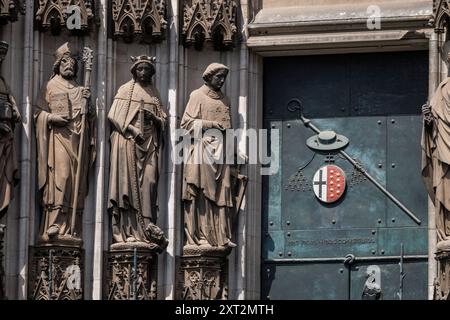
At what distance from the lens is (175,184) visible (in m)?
57.6

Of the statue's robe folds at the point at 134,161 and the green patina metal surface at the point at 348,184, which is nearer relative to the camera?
the statue's robe folds at the point at 134,161

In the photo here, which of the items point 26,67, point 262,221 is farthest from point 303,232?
point 26,67

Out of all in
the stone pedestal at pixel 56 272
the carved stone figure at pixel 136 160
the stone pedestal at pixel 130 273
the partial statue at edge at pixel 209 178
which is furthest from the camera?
the partial statue at edge at pixel 209 178

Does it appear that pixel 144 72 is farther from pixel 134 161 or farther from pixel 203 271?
pixel 203 271

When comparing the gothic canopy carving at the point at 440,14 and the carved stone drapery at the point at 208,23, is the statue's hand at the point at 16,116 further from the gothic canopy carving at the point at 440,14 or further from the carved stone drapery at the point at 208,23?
the gothic canopy carving at the point at 440,14

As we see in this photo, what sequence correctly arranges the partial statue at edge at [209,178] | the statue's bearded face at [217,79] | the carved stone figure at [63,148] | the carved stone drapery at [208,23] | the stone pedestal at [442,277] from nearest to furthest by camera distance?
the stone pedestal at [442,277], the carved stone figure at [63,148], the partial statue at edge at [209,178], the statue's bearded face at [217,79], the carved stone drapery at [208,23]

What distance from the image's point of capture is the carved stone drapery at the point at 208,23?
190 ft

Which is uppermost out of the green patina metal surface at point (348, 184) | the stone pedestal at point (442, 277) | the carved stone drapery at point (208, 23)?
the carved stone drapery at point (208, 23)

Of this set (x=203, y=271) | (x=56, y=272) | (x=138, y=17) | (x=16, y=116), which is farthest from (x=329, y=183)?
(x=16, y=116)

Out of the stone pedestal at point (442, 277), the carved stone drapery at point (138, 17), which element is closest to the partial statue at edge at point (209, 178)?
the carved stone drapery at point (138, 17)

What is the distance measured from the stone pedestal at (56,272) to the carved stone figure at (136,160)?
56cm

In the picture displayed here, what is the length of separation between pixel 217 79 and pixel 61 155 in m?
2.18

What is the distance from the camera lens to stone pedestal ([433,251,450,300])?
56344 millimetres
